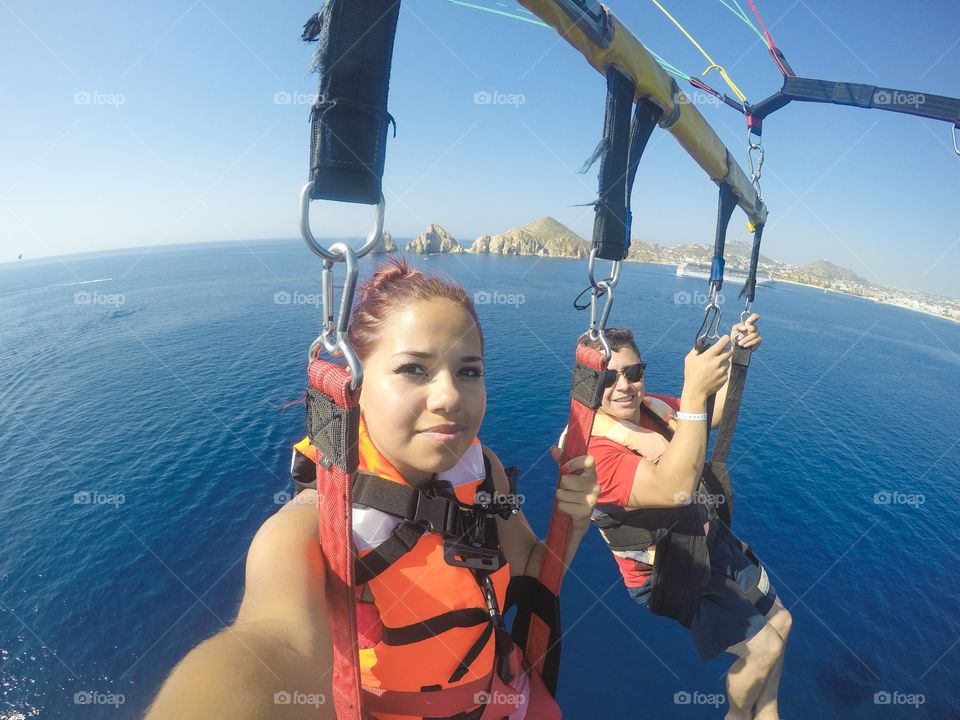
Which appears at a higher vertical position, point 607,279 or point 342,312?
point 607,279

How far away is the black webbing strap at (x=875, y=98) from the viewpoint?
3748 mm

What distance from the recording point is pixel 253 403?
24.5 metres

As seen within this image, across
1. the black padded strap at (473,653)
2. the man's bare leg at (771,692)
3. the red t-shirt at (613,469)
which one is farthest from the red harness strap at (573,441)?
the man's bare leg at (771,692)

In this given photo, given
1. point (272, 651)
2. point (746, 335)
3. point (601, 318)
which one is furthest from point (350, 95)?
point (746, 335)

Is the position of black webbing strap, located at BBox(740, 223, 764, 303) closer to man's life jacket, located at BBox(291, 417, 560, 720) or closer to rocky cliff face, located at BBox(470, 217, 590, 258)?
man's life jacket, located at BBox(291, 417, 560, 720)

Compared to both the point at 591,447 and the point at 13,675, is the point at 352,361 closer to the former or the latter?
the point at 591,447

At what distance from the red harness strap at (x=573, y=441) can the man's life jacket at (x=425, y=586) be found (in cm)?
32

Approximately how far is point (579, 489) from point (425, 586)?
98cm

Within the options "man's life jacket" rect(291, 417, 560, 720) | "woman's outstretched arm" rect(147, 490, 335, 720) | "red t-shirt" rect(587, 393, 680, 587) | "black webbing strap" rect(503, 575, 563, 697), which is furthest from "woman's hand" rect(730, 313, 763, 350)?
"woman's outstretched arm" rect(147, 490, 335, 720)

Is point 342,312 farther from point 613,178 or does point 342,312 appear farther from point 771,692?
point 771,692

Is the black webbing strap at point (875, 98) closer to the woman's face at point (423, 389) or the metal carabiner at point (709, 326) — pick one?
the metal carabiner at point (709, 326)

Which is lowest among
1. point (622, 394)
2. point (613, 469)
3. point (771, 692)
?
point (771, 692)

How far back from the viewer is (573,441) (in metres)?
2.32

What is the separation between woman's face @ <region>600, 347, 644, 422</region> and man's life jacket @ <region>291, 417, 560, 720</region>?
2.25m
